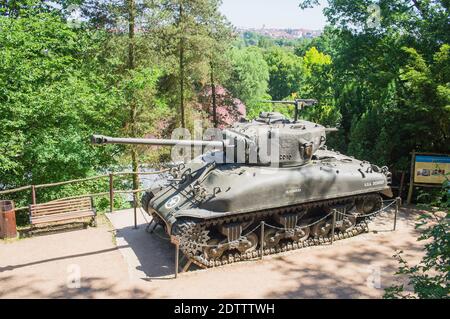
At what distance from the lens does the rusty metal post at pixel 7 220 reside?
1173 centimetres

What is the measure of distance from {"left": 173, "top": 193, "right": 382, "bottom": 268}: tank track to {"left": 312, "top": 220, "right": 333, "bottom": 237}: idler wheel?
0.11m

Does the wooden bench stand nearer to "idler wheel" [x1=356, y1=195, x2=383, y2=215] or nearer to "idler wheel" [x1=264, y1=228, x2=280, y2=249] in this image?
"idler wheel" [x1=264, y1=228, x2=280, y2=249]

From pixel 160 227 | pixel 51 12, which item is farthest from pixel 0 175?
pixel 51 12

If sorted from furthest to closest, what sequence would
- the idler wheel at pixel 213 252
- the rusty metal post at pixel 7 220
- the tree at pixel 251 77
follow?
the tree at pixel 251 77 < the rusty metal post at pixel 7 220 < the idler wheel at pixel 213 252

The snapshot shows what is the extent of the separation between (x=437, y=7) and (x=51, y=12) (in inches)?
590

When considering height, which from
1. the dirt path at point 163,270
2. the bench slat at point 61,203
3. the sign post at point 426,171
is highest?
the sign post at point 426,171

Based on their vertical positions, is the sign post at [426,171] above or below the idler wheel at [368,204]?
above

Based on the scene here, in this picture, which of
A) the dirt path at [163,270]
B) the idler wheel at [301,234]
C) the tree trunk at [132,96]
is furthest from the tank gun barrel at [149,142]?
the tree trunk at [132,96]

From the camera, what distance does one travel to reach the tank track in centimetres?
987

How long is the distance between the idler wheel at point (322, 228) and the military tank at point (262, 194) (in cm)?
3

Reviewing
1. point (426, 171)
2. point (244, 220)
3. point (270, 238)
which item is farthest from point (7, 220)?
point (426, 171)

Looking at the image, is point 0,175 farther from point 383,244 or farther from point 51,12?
point 383,244

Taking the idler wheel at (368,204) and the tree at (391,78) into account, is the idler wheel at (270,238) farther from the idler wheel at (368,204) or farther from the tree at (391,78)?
the tree at (391,78)

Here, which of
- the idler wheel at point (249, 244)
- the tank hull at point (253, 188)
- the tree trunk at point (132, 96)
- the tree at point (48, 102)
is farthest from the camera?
the tree trunk at point (132, 96)
